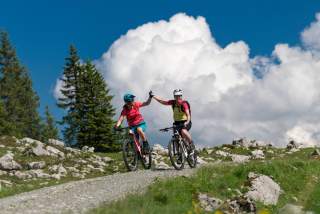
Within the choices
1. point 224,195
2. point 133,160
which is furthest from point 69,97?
point 224,195

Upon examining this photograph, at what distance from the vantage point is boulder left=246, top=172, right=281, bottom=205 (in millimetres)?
16906

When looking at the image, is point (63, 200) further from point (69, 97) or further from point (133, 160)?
point (69, 97)

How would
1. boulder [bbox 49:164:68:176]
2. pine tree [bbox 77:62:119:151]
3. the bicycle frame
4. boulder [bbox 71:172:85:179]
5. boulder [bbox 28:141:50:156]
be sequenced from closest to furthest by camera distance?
the bicycle frame, boulder [bbox 71:172:85:179], boulder [bbox 49:164:68:176], boulder [bbox 28:141:50:156], pine tree [bbox 77:62:119:151]

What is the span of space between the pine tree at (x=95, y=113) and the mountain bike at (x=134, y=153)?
34.3m

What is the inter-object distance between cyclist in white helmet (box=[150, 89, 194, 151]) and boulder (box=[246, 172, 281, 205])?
317cm

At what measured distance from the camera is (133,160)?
2108 centimetres

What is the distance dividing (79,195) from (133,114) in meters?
5.55

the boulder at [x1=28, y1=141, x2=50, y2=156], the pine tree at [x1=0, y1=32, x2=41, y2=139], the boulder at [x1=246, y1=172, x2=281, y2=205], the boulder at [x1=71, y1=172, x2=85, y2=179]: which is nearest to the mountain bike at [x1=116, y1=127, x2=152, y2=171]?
the boulder at [x1=246, y1=172, x2=281, y2=205]

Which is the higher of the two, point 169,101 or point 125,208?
point 169,101

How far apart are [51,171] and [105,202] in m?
13.6

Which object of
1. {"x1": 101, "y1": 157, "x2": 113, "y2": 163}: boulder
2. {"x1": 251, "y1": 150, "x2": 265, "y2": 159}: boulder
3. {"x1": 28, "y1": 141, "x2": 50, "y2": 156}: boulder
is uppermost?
{"x1": 251, "y1": 150, "x2": 265, "y2": 159}: boulder

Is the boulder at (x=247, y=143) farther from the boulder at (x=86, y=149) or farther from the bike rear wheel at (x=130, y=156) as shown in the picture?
the bike rear wheel at (x=130, y=156)

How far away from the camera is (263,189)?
17.4m

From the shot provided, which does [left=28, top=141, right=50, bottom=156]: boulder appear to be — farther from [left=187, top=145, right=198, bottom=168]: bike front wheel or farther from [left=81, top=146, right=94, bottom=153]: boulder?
[left=187, top=145, right=198, bottom=168]: bike front wheel
